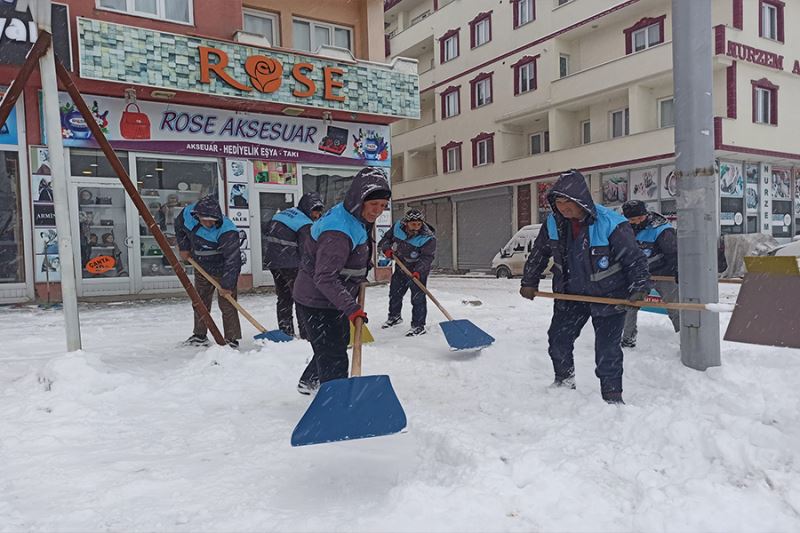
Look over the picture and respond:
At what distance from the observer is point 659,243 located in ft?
A: 18.4

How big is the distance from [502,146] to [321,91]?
524 inches

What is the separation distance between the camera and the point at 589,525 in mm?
2291

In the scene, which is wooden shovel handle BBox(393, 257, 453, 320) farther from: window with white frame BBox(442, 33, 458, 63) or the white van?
window with white frame BBox(442, 33, 458, 63)

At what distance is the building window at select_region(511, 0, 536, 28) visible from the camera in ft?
72.3

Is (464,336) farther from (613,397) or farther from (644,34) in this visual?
(644,34)

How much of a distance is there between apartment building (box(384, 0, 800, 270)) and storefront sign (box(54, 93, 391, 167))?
381 inches

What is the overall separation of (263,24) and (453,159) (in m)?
14.8

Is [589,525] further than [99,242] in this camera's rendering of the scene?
No

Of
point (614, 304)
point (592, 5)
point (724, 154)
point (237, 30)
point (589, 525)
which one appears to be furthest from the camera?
point (592, 5)

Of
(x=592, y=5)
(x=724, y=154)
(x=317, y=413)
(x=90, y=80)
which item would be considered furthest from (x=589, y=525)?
(x=592, y=5)

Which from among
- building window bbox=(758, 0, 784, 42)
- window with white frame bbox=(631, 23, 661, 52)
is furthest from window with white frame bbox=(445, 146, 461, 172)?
building window bbox=(758, 0, 784, 42)

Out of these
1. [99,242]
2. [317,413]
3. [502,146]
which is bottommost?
[317,413]

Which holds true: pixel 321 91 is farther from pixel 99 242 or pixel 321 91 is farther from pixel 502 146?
pixel 502 146

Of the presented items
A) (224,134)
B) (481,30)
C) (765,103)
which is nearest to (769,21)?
(765,103)
